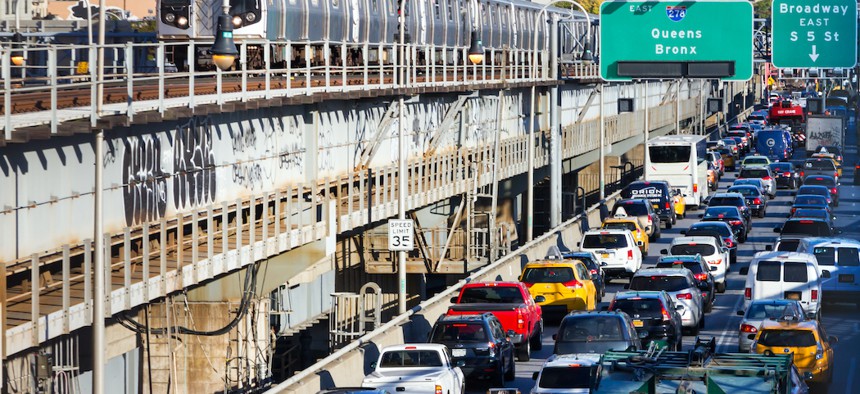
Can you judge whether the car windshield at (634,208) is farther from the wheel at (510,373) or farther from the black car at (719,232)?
the wheel at (510,373)

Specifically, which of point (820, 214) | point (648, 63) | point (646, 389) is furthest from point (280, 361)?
point (646, 389)

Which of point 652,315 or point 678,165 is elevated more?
point 678,165

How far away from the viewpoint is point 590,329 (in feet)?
85.7

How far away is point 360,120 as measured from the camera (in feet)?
126

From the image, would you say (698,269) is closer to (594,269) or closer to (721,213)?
(594,269)

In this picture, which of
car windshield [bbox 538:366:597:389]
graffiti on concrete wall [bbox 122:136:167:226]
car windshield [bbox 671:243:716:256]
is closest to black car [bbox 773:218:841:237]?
car windshield [bbox 671:243:716:256]

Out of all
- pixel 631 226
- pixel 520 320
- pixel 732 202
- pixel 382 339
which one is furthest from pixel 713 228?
pixel 382 339

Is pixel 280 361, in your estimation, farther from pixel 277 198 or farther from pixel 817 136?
pixel 817 136

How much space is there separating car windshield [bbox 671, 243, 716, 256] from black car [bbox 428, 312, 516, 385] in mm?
13886

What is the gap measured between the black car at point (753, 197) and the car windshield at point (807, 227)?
1331 centimetres

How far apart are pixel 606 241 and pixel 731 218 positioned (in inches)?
429

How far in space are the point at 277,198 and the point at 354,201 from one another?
8.47 m

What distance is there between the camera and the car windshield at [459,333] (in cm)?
2632

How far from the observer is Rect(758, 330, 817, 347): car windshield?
81.6 feet
